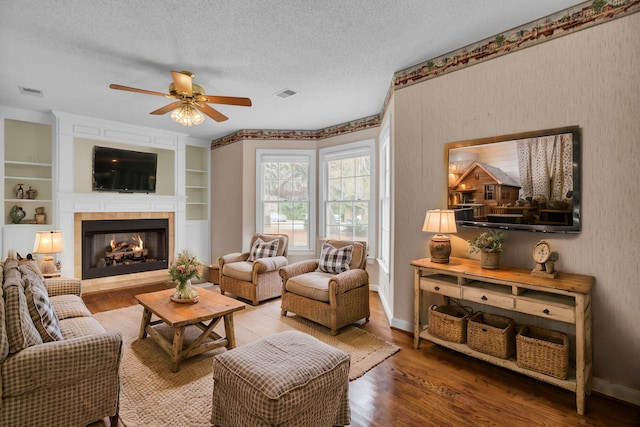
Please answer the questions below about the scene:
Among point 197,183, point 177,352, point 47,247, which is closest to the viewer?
point 177,352

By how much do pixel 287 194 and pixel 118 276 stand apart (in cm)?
306

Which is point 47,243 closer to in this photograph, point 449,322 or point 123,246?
point 123,246

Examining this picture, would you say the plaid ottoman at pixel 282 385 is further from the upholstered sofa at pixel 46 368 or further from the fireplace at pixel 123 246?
the fireplace at pixel 123 246

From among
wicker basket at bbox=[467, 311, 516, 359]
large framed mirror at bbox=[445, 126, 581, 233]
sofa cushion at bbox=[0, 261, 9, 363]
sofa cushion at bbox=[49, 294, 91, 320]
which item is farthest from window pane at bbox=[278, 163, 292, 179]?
sofa cushion at bbox=[0, 261, 9, 363]

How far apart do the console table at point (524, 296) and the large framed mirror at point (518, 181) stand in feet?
1.35

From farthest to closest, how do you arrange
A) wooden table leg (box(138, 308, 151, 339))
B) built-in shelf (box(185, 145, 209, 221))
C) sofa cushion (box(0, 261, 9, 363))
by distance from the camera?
built-in shelf (box(185, 145, 209, 221))
wooden table leg (box(138, 308, 151, 339))
sofa cushion (box(0, 261, 9, 363))

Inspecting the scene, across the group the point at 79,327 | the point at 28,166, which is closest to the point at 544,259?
the point at 79,327

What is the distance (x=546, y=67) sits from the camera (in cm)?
242

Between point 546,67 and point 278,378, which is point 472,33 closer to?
point 546,67

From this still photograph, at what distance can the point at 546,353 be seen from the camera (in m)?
2.15

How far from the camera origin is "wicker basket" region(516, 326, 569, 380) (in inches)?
82.7

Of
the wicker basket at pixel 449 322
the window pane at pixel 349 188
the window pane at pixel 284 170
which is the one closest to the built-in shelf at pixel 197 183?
the window pane at pixel 284 170

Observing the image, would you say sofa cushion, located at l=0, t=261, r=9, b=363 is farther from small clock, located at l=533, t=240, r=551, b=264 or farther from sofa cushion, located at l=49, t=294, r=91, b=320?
small clock, located at l=533, t=240, r=551, b=264

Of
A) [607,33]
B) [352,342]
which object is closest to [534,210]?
[607,33]
